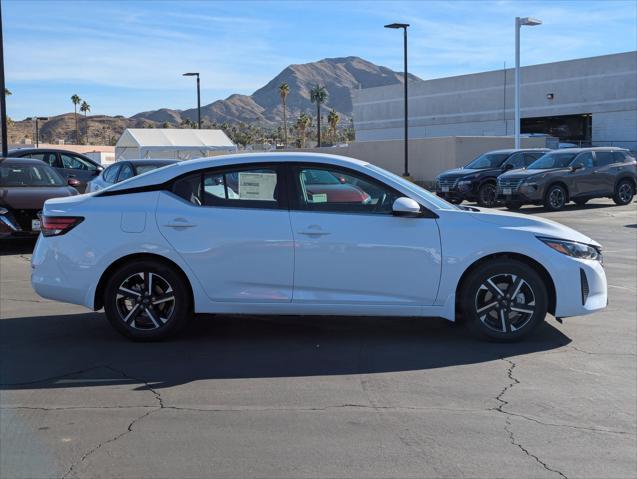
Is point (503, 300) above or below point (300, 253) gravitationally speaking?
below

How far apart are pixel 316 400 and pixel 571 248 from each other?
2855 millimetres

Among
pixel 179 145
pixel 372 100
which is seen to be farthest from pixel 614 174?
pixel 372 100

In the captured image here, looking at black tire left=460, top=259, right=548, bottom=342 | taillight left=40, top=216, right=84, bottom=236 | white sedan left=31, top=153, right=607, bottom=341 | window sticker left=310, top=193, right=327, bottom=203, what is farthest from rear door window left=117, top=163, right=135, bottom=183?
black tire left=460, top=259, right=548, bottom=342

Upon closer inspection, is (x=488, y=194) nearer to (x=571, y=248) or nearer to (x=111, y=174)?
(x=111, y=174)

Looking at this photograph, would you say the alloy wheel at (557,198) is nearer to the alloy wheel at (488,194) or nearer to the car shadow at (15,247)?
the alloy wheel at (488,194)

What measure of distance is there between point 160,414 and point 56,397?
90cm

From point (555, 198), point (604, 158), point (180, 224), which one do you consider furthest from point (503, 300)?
point (604, 158)

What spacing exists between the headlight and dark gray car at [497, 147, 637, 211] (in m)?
14.2

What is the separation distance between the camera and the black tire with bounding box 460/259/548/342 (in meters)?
6.49

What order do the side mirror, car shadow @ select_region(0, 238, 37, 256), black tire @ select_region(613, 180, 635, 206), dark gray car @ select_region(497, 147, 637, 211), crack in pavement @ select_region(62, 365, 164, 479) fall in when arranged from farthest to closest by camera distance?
black tire @ select_region(613, 180, 635, 206) < dark gray car @ select_region(497, 147, 637, 211) < car shadow @ select_region(0, 238, 37, 256) < the side mirror < crack in pavement @ select_region(62, 365, 164, 479)

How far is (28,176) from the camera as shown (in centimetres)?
1314

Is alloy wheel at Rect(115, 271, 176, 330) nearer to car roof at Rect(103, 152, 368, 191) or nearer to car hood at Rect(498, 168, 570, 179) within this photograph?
car roof at Rect(103, 152, 368, 191)

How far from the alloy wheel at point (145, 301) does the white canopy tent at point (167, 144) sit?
33.0 metres

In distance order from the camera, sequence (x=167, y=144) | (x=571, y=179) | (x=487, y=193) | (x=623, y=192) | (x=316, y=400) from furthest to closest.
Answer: (x=167, y=144)
(x=487, y=193)
(x=623, y=192)
(x=571, y=179)
(x=316, y=400)
